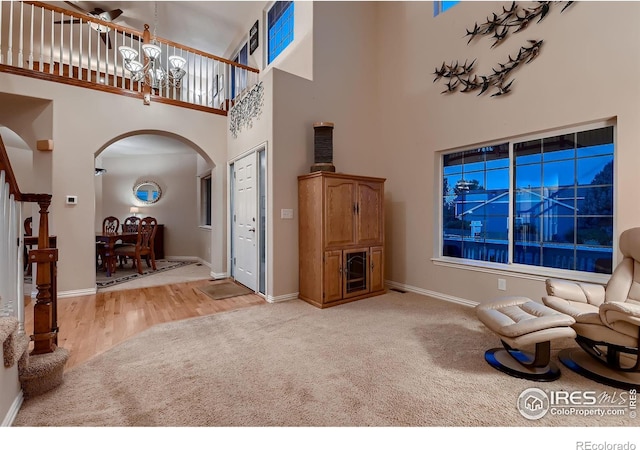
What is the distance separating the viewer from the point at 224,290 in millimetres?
4336

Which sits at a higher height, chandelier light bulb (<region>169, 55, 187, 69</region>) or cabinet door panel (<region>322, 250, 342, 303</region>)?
chandelier light bulb (<region>169, 55, 187, 69</region>)

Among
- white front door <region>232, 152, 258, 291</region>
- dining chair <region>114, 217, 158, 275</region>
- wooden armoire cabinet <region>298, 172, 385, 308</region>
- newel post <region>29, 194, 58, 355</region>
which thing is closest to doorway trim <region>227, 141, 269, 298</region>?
white front door <region>232, 152, 258, 291</region>

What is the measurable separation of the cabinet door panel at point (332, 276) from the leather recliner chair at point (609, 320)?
201 centimetres

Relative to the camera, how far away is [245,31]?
6.25 m

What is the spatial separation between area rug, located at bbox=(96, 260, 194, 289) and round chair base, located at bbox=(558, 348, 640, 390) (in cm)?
556

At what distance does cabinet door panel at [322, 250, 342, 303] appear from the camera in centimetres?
355

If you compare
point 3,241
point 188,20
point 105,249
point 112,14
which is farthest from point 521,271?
point 112,14

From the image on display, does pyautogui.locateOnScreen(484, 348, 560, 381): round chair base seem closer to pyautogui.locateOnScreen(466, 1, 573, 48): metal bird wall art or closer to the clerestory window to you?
pyautogui.locateOnScreen(466, 1, 573, 48): metal bird wall art

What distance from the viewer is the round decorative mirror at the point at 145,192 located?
7859 mm

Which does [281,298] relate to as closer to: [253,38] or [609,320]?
[609,320]
